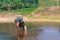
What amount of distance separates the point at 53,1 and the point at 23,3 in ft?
15.7

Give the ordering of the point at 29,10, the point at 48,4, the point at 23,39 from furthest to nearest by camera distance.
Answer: the point at 48,4
the point at 29,10
the point at 23,39

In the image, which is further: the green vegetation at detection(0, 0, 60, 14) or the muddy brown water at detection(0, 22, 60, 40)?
the green vegetation at detection(0, 0, 60, 14)

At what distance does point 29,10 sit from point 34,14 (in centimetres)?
175

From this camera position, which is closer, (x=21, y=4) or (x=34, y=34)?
(x=34, y=34)

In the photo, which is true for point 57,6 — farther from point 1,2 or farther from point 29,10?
point 1,2

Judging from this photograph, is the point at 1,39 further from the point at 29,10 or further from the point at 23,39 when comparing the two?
the point at 29,10

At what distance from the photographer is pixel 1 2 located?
35.2 metres

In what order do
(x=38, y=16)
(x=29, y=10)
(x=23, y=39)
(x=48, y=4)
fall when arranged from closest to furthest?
(x=23, y=39)
(x=38, y=16)
(x=29, y=10)
(x=48, y=4)

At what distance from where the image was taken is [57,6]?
33.4 meters

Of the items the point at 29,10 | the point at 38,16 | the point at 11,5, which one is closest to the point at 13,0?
the point at 11,5

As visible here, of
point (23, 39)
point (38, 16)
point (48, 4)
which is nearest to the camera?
point (23, 39)

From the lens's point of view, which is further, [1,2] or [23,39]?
[1,2]

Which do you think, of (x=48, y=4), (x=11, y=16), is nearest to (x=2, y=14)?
(x=11, y=16)

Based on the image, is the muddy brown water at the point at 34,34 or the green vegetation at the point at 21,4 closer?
the muddy brown water at the point at 34,34
